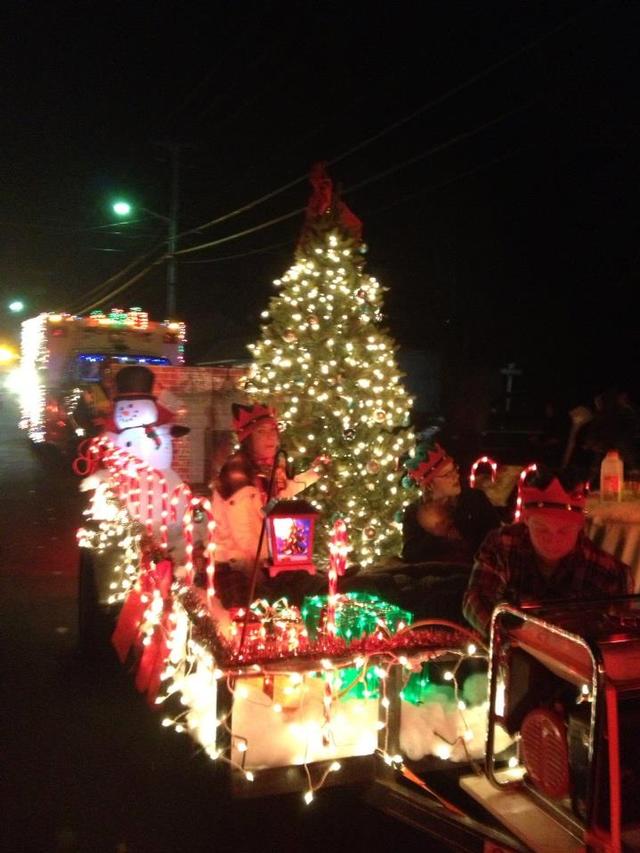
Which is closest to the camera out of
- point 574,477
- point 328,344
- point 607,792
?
point 607,792

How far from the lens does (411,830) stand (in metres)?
3.99

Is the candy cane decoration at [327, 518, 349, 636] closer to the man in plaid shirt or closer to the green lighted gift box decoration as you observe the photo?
the green lighted gift box decoration

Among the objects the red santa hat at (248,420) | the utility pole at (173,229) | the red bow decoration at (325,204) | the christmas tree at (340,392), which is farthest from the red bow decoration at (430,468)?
the utility pole at (173,229)

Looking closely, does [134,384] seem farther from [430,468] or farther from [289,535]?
[289,535]

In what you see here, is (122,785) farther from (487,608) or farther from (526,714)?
(526,714)

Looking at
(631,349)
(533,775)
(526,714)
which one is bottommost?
(533,775)

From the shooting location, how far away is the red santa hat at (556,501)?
3857mm

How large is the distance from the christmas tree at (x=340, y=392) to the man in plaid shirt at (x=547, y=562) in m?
4.71

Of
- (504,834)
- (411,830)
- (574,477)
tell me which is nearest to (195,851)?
(411,830)

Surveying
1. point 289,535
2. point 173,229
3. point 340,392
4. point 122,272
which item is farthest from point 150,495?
point 122,272

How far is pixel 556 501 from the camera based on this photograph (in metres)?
3.88

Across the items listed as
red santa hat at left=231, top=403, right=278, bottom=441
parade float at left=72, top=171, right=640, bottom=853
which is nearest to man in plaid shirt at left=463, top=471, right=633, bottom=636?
parade float at left=72, top=171, right=640, bottom=853

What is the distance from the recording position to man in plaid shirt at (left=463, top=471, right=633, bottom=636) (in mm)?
3873

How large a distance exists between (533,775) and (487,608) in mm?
1143
